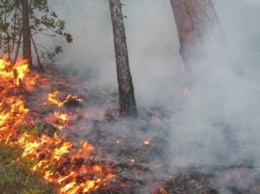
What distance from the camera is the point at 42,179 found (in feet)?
23.0

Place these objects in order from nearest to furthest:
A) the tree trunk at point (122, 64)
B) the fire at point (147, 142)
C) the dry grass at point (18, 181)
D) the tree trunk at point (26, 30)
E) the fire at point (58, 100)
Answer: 1. the dry grass at point (18, 181)
2. the fire at point (147, 142)
3. the tree trunk at point (122, 64)
4. the fire at point (58, 100)
5. the tree trunk at point (26, 30)

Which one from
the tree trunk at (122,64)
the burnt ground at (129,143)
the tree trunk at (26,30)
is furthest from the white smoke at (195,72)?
the tree trunk at (26,30)

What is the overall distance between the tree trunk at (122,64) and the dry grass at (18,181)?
4.64 meters

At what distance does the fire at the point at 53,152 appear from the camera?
7808 mm

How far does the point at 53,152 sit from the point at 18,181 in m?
2.39

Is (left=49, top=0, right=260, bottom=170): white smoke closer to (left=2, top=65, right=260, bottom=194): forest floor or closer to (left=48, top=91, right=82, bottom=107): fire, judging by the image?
(left=2, top=65, right=260, bottom=194): forest floor

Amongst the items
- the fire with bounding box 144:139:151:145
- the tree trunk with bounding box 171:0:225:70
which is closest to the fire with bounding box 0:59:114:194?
the fire with bounding box 144:139:151:145

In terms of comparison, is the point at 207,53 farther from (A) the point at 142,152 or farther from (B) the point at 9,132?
(B) the point at 9,132

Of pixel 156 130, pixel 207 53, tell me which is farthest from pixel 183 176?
pixel 207 53

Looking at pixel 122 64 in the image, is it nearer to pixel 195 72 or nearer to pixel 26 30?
pixel 195 72

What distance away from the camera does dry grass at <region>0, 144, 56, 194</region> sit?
6.15 metres

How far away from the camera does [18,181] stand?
640 centimetres

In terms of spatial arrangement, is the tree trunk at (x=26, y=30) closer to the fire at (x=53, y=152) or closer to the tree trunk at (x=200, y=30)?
the fire at (x=53, y=152)

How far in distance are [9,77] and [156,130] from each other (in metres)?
5.68
